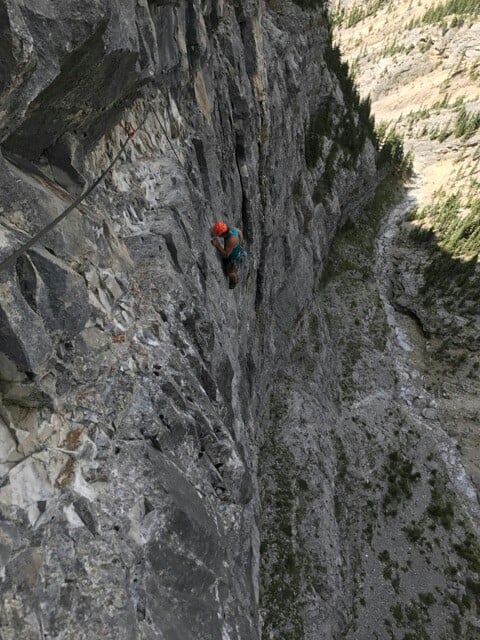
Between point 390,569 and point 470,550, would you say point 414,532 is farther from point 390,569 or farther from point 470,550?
point 470,550

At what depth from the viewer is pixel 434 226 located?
57.1 m

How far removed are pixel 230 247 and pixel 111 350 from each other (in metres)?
8.45

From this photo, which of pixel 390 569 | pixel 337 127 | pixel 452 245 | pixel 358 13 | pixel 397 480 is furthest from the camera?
pixel 358 13

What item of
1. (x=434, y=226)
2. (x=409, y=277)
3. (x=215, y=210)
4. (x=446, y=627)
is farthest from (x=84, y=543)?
(x=434, y=226)

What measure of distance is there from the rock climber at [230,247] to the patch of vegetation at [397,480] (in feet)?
76.9

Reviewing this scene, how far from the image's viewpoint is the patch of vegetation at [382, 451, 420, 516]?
28.6 m

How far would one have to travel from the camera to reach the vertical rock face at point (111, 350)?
4.95 m

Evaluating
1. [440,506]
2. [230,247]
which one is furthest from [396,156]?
[230,247]

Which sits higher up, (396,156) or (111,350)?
(396,156)

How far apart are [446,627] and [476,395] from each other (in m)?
21.8

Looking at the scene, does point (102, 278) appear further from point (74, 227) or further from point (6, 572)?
point (6, 572)

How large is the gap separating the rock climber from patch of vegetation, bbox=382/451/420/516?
23.4 meters

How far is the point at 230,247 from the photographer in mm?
14430

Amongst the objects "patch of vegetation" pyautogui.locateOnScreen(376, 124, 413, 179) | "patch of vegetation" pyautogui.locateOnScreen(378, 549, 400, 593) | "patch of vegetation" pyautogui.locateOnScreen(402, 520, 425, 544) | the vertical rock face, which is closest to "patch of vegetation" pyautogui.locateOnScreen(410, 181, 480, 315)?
"patch of vegetation" pyautogui.locateOnScreen(376, 124, 413, 179)
